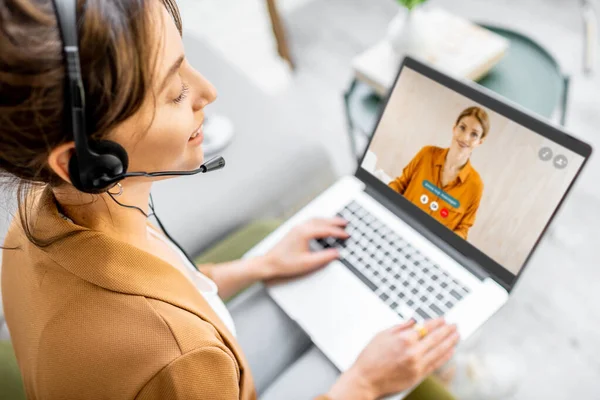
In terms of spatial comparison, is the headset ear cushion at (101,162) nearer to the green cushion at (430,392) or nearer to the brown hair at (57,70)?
the brown hair at (57,70)

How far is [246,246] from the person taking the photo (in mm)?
1104

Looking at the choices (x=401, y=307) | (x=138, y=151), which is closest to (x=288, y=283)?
(x=401, y=307)

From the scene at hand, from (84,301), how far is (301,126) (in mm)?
886

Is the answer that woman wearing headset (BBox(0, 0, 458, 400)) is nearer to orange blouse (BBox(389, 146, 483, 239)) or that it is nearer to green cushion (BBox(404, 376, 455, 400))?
green cushion (BBox(404, 376, 455, 400))

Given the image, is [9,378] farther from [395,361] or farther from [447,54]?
[447,54]

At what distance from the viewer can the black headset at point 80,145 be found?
389mm

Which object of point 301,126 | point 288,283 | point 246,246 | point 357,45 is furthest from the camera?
point 357,45

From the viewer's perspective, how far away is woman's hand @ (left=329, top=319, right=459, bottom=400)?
0.74 metres

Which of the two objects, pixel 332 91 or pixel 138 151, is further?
pixel 332 91

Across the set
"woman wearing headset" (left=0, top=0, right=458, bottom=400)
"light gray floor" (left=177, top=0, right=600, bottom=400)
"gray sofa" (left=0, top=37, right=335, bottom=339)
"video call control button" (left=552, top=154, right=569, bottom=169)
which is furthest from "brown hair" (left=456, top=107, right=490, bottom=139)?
"light gray floor" (left=177, top=0, right=600, bottom=400)

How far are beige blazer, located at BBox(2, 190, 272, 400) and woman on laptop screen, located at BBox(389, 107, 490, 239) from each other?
1.48 feet

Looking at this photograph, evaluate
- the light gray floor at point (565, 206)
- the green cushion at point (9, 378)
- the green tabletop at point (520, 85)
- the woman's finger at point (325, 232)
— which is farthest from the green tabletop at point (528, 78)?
the green cushion at point (9, 378)

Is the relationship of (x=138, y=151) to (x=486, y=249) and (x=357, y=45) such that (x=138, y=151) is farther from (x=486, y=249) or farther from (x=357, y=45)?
(x=357, y=45)

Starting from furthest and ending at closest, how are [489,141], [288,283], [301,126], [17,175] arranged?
[301,126] → [288,283] → [489,141] → [17,175]
